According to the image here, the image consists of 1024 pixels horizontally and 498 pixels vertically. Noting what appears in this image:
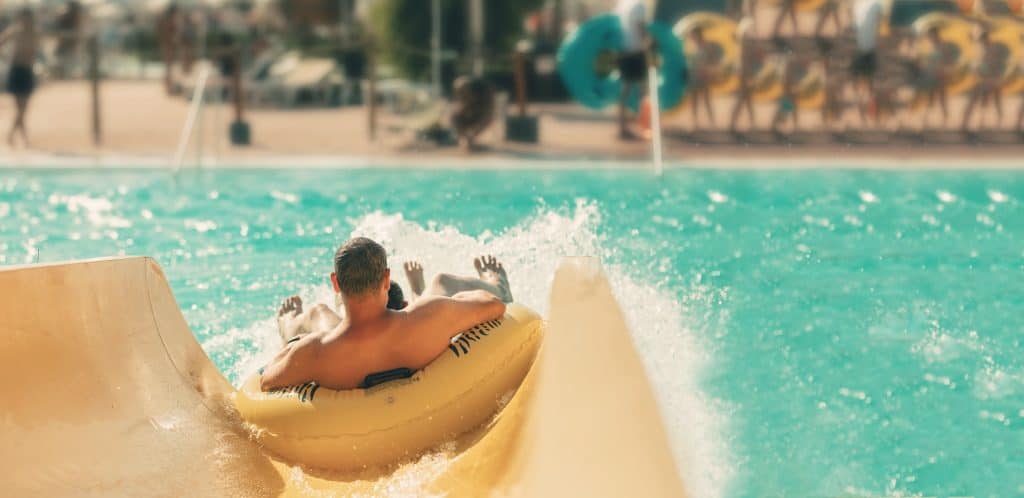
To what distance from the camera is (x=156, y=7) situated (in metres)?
23.5

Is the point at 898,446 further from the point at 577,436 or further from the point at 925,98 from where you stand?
the point at 925,98

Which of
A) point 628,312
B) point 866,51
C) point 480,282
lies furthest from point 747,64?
point 480,282

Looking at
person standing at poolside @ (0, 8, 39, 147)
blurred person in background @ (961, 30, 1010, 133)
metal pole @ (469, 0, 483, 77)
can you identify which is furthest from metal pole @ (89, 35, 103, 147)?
blurred person in background @ (961, 30, 1010, 133)

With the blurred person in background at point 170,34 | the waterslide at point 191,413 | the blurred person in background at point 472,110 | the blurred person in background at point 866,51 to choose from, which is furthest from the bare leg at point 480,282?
the blurred person in background at point 170,34

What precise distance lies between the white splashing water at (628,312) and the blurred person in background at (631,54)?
523cm

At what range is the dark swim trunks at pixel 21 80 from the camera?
12.4 m

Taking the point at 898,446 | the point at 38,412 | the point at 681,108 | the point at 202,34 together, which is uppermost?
the point at 202,34

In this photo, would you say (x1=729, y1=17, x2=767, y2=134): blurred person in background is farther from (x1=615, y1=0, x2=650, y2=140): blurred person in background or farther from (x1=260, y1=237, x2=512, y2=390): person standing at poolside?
(x1=260, y1=237, x2=512, y2=390): person standing at poolside

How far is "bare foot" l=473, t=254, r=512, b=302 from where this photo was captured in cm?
468

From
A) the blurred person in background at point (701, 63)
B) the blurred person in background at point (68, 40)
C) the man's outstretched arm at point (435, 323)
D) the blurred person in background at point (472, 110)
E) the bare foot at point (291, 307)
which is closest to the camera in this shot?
the man's outstretched arm at point (435, 323)

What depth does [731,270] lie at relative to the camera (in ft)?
24.5

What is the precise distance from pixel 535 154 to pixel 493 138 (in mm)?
1131

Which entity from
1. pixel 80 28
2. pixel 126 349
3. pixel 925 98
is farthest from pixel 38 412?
pixel 80 28

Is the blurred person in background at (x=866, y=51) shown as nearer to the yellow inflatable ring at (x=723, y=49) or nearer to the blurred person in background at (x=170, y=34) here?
the yellow inflatable ring at (x=723, y=49)
